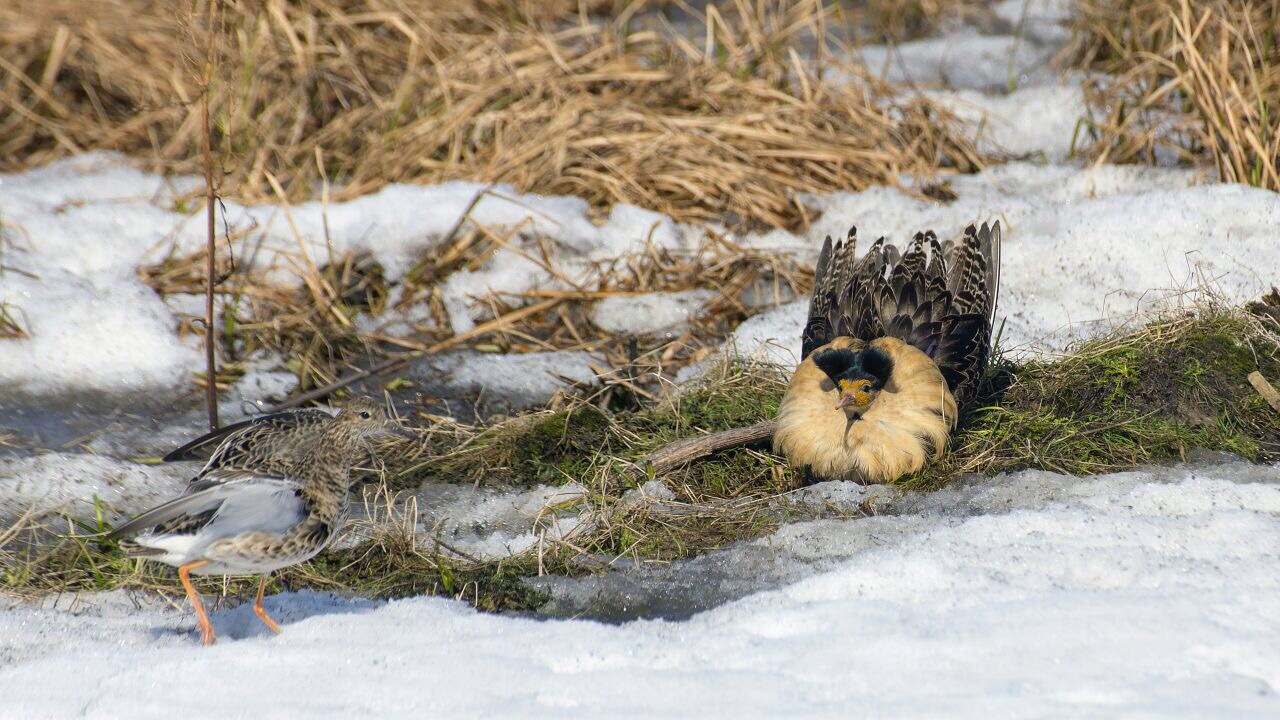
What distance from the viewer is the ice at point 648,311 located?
6215 mm

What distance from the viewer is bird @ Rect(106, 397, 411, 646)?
3.43 metres

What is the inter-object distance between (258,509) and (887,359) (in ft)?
7.57

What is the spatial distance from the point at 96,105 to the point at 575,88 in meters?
2.98

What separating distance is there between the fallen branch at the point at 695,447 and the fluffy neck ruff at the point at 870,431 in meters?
0.12

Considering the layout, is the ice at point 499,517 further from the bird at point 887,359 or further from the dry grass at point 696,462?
the bird at point 887,359

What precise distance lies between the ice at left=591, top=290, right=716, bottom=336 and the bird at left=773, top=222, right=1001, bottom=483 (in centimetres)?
94

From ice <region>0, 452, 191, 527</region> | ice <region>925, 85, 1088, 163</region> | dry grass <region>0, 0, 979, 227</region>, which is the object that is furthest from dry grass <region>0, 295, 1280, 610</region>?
ice <region>925, 85, 1088, 163</region>

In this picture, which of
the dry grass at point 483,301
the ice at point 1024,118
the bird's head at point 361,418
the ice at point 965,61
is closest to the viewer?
the bird's head at point 361,418

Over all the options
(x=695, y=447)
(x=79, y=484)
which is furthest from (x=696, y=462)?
(x=79, y=484)

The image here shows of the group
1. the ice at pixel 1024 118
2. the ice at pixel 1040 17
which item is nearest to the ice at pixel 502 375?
the ice at pixel 1024 118

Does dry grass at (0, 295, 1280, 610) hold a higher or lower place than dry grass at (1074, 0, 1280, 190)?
lower

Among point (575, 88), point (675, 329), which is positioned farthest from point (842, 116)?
point (675, 329)

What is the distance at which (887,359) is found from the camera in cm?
462

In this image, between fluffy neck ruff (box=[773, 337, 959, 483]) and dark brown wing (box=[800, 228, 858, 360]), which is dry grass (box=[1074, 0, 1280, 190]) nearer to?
dark brown wing (box=[800, 228, 858, 360])
